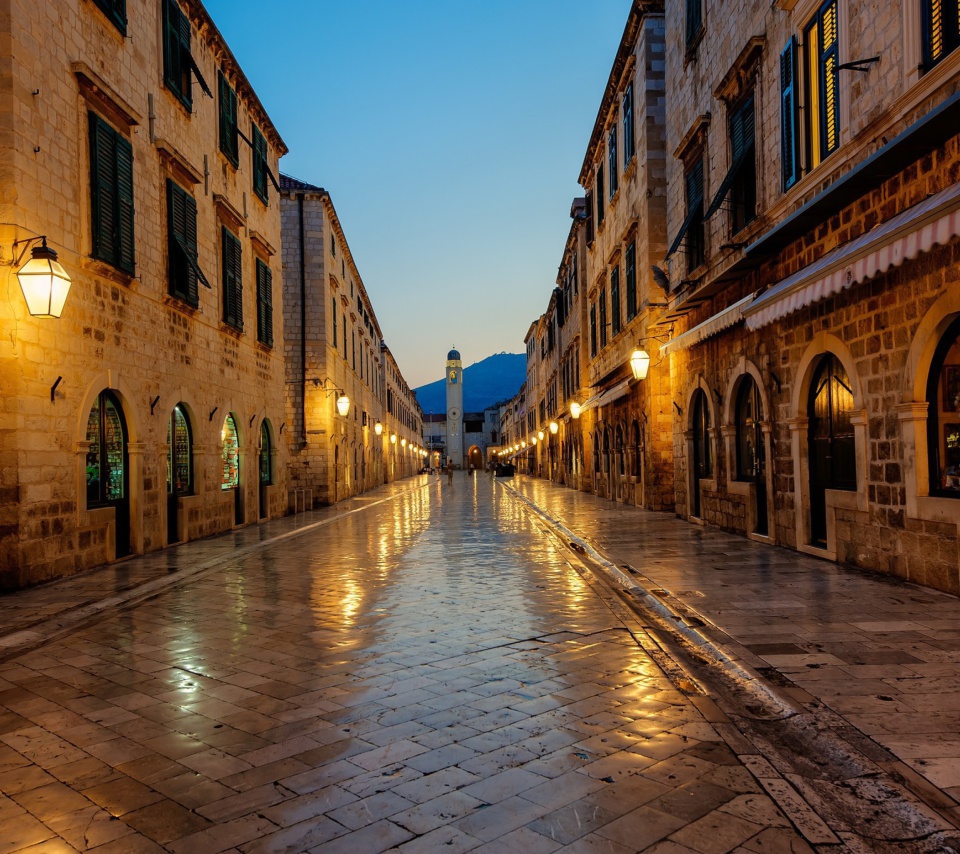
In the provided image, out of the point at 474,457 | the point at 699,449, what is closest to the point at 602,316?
the point at 699,449

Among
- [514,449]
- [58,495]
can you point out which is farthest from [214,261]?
[514,449]

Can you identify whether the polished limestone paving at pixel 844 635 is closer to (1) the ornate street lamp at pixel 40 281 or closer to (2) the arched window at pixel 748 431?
(2) the arched window at pixel 748 431

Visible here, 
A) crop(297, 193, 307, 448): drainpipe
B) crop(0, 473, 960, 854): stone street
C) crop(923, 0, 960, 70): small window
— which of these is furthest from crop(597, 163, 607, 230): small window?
crop(0, 473, 960, 854): stone street

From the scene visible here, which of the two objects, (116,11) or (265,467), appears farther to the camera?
(265,467)

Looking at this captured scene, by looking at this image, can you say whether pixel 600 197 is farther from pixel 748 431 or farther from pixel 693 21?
pixel 748 431

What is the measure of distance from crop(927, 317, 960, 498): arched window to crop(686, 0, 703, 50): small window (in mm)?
9949

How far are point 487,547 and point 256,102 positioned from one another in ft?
44.9

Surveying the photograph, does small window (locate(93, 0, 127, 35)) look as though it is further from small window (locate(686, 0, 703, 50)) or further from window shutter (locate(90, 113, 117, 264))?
small window (locate(686, 0, 703, 50))

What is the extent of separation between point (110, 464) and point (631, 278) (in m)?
14.1

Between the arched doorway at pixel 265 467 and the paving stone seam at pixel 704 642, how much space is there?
11055 millimetres

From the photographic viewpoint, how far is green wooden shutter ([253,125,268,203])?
20031 millimetres

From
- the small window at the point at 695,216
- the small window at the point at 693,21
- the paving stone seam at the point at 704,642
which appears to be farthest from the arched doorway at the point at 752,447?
the small window at the point at 693,21

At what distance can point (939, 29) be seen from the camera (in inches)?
289

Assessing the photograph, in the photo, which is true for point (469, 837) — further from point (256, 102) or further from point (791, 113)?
point (256, 102)
